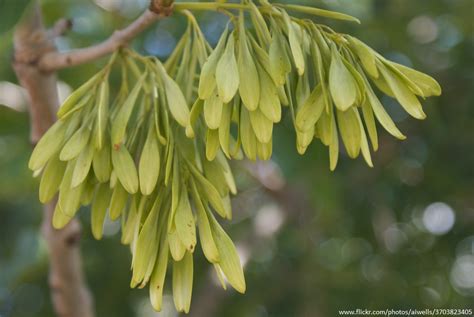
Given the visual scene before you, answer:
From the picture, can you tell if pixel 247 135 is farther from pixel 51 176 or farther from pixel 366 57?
pixel 51 176

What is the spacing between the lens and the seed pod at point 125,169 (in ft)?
3.22

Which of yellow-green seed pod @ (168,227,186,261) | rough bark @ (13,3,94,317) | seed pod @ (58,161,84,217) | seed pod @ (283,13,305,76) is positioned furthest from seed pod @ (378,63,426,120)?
rough bark @ (13,3,94,317)

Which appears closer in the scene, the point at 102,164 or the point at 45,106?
the point at 102,164

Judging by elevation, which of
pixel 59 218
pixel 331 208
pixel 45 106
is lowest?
pixel 331 208

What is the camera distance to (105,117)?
1.06 meters

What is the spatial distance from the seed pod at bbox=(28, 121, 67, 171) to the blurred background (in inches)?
41.8

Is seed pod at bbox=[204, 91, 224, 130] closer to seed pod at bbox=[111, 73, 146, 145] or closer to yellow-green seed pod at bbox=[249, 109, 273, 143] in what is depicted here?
yellow-green seed pod at bbox=[249, 109, 273, 143]

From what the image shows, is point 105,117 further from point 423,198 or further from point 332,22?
point 423,198

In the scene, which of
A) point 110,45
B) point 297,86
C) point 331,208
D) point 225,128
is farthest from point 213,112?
point 331,208

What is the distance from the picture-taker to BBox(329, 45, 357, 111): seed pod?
2.90ft

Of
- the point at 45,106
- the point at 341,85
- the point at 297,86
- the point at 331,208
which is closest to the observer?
the point at 341,85

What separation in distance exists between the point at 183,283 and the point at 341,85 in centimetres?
33

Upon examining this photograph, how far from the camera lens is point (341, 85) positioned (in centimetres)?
89

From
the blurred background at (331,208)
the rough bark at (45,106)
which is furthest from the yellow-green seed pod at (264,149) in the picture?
the blurred background at (331,208)
